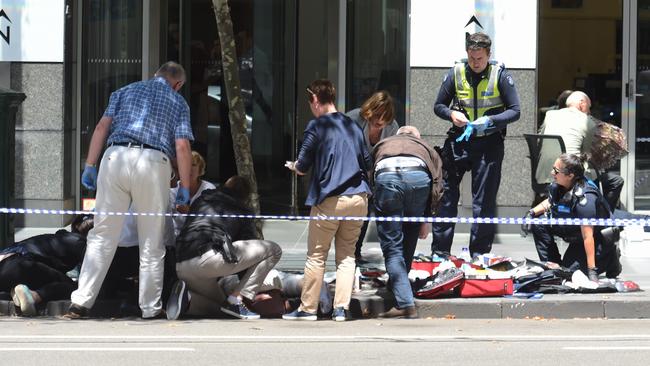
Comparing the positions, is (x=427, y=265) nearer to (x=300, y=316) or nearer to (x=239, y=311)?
(x=300, y=316)

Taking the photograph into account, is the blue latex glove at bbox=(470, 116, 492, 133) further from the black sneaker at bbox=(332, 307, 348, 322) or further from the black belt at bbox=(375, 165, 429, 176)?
the black sneaker at bbox=(332, 307, 348, 322)

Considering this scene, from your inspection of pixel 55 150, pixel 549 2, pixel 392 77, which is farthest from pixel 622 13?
pixel 55 150

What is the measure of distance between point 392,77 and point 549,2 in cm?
195

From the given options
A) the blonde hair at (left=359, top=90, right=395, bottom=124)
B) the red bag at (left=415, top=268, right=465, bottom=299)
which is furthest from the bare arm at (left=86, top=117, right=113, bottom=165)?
the red bag at (left=415, top=268, right=465, bottom=299)

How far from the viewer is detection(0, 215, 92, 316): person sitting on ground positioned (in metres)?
9.81

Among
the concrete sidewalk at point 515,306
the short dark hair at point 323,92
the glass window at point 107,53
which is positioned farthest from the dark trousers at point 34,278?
the glass window at point 107,53

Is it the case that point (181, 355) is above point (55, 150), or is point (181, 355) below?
below

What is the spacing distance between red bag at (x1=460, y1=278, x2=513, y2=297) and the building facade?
3.82 metres

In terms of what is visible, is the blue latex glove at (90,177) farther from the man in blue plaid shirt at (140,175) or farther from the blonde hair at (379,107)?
the blonde hair at (379,107)

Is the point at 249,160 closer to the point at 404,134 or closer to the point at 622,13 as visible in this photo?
the point at 404,134

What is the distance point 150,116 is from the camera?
31.4 ft

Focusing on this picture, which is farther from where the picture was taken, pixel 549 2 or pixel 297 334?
pixel 549 2

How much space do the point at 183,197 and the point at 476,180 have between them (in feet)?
8.93

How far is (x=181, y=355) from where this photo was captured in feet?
26.2
